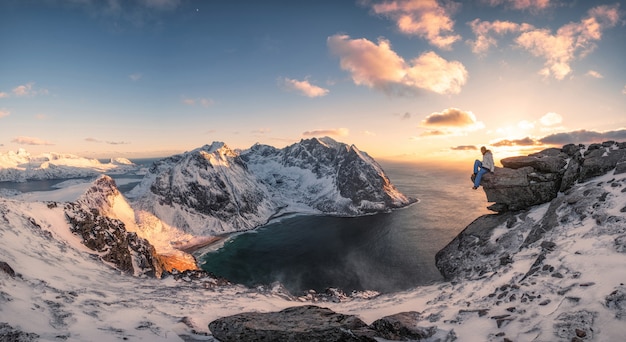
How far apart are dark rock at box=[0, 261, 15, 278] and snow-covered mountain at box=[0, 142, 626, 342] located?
134mm

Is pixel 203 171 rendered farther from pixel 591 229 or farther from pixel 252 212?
pixel 591 229

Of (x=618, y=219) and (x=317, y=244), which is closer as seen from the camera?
(x=618, y=219)

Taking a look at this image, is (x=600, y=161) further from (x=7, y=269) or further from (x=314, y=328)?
(x=7, y=269)

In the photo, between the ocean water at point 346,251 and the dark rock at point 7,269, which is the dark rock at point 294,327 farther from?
the ocean water at point 346,251

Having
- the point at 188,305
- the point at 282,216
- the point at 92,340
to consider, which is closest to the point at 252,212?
the point at 282,216

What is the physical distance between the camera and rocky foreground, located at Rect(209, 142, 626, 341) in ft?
37.2

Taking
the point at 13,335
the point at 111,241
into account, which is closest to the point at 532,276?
the point at 13,335

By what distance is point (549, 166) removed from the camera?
96.0 ft

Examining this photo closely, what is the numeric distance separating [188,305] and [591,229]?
3062 centimetres

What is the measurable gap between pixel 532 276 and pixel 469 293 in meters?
4.32

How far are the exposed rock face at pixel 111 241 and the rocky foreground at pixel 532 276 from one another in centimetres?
4357

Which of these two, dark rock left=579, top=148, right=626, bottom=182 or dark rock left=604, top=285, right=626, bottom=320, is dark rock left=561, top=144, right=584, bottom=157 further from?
dark rock left=604, top=285, right=626, bottom=320

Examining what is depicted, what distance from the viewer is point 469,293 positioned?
1927 cm

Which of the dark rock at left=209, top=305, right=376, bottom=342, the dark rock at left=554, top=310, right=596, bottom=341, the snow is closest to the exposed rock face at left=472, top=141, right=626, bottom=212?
the snow
